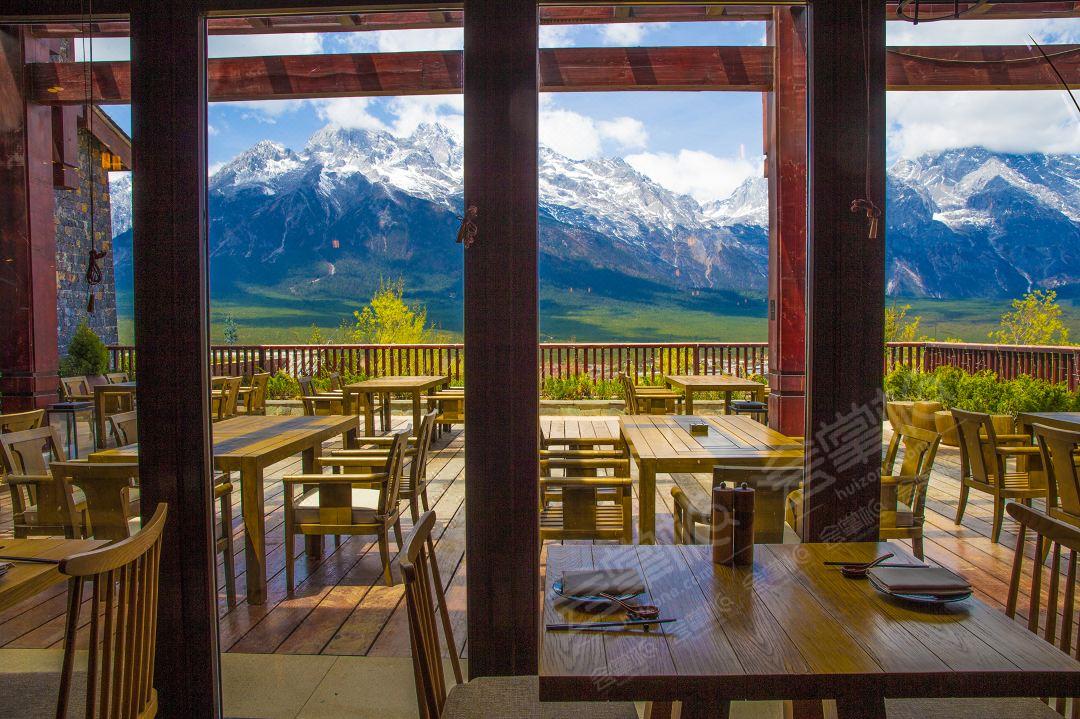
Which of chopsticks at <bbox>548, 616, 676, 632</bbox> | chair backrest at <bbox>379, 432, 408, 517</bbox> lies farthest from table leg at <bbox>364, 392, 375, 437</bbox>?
chopsticks at <bbox>548, 616, 676, 632</bbox>

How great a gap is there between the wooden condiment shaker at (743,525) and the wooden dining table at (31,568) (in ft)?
5.27

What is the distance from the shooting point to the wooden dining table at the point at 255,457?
322 cm

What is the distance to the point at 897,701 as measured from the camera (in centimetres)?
162

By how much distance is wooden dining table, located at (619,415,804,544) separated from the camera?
128 inches

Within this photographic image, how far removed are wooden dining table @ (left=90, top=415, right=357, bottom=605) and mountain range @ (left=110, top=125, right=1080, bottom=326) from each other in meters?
1.28

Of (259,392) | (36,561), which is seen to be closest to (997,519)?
(36,561)

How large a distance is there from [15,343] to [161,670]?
2.58 m

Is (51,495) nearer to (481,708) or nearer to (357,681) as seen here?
(357,681)

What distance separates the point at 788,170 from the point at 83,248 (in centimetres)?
259

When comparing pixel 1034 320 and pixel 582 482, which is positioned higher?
pixel 1034 320

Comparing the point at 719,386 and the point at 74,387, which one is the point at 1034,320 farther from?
the point at 74,387

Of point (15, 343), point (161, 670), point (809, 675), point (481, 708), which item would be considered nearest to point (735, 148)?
point (809, 675)

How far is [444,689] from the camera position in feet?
5.31

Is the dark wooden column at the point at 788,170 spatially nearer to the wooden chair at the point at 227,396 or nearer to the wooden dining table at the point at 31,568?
the wooden dining table at the point at 31,568
